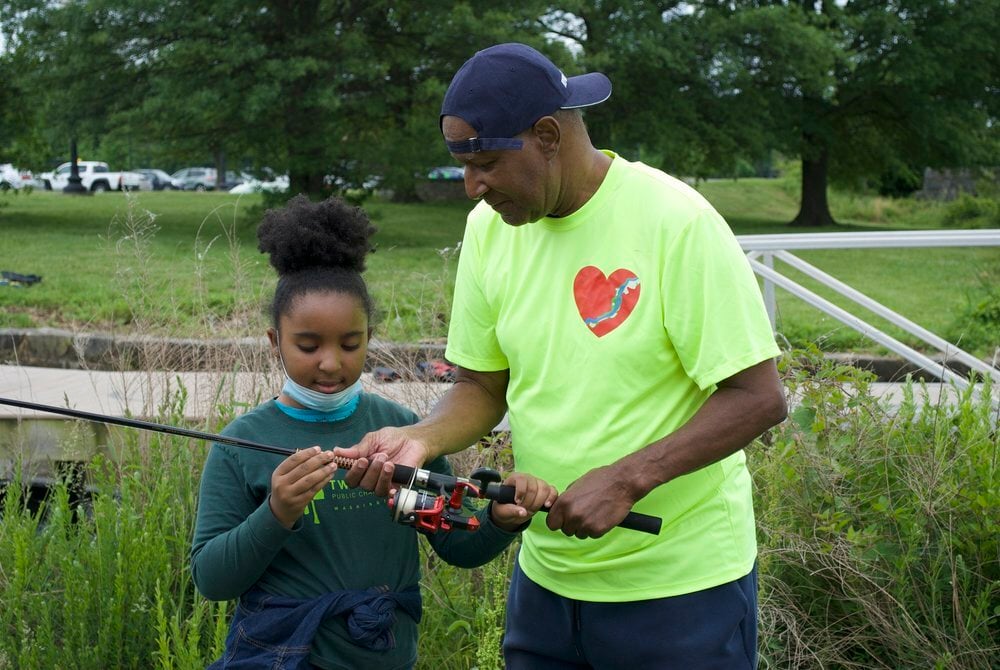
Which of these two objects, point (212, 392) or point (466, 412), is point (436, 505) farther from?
point (212, 392)

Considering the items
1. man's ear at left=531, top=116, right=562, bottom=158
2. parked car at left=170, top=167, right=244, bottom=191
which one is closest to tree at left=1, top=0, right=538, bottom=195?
man's ear at left=531, top=116, right=562, bottom=158

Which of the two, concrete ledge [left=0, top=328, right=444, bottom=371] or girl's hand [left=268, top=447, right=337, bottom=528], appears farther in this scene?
concrete ledge [left=0, top=328, right=444, bottom=371]

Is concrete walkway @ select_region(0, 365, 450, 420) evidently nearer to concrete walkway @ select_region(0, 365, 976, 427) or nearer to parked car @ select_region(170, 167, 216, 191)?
concrete walkway @ select_region(0, 365, 976, 427)

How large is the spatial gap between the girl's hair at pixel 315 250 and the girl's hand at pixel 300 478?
50 centimetres

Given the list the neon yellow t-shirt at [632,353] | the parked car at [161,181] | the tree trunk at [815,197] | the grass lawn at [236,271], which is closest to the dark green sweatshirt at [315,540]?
the neon yellow t-shirt at [632,353]

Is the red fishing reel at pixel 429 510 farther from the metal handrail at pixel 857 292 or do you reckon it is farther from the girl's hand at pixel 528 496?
the metal handrail at pixel 857 292

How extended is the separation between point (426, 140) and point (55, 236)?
6.08 meters

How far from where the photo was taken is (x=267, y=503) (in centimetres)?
238

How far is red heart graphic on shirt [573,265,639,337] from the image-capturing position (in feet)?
7.42

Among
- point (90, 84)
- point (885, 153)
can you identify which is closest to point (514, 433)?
point (90, 84)

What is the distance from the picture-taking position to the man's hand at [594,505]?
7.24 feet

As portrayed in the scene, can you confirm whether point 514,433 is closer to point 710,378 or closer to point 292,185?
point 710,378

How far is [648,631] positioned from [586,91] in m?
1.09

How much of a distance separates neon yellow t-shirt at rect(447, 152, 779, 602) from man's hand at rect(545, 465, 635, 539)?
0.27 feet
